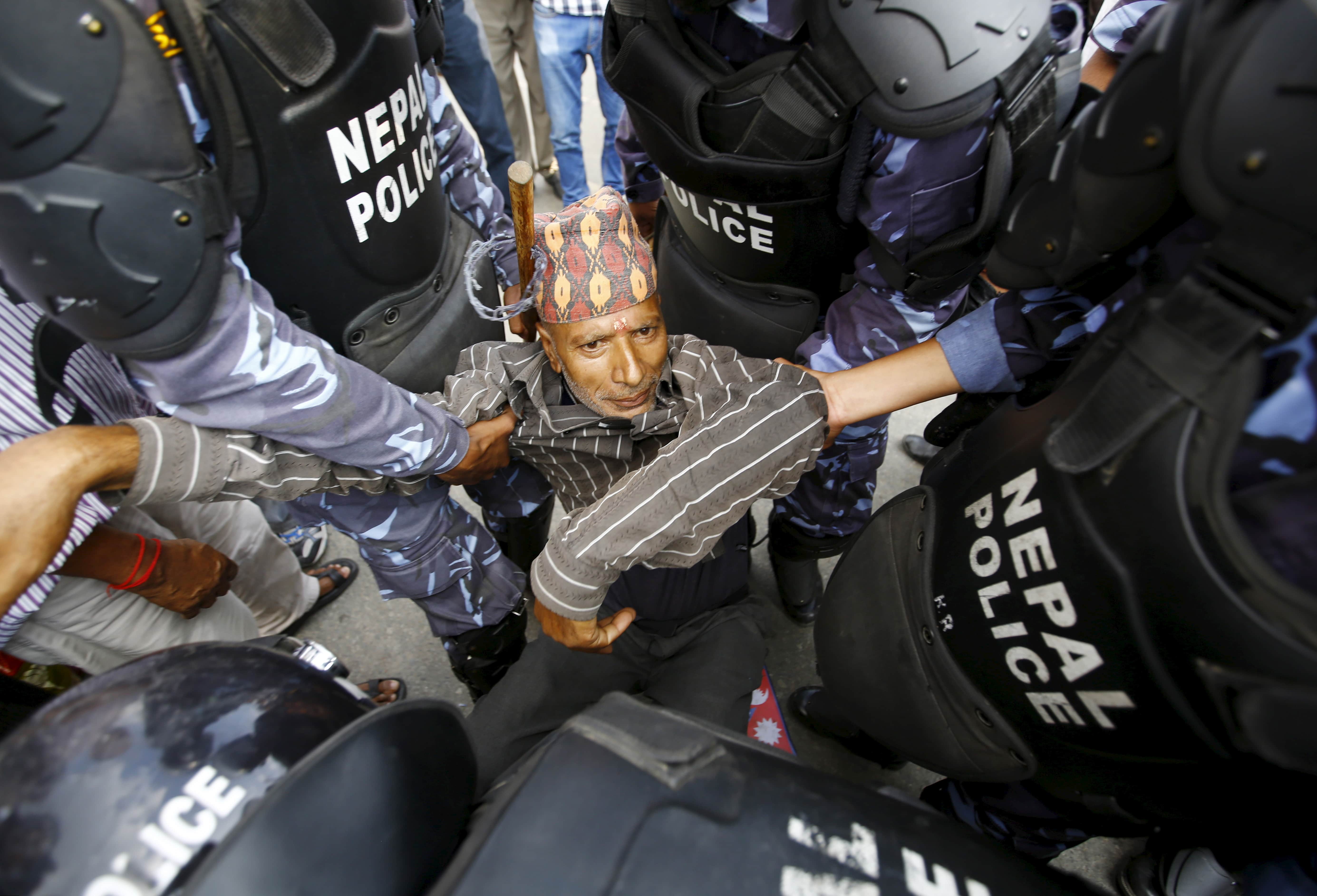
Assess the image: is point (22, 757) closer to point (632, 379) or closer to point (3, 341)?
point (3, 341)

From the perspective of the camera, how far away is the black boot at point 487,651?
1441 mm

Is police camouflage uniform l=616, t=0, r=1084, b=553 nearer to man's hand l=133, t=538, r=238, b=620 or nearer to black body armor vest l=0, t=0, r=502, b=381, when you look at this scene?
black body armor vest l=0, t=0, r=502, b=381

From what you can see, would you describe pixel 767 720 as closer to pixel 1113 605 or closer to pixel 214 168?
pixel 1113 605

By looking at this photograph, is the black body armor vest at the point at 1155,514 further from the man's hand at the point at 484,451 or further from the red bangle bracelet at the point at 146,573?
the red bangle bracelet at the point at 146,573

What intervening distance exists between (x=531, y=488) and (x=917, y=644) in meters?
1.05

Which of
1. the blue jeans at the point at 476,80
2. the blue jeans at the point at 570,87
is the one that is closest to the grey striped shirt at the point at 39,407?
the blue jeans at the point at 476,80

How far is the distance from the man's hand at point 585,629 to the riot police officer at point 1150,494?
0.45 meters

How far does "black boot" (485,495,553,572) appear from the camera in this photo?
172cm

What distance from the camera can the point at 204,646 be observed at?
0.64 metres

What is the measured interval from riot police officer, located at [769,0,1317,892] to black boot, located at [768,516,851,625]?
0.77m

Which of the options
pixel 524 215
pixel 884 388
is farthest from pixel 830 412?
pixel 524 215

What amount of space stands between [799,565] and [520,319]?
996 millimetres

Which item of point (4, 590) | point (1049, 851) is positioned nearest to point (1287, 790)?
point (1049, 851)

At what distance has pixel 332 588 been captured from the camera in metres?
1.83
